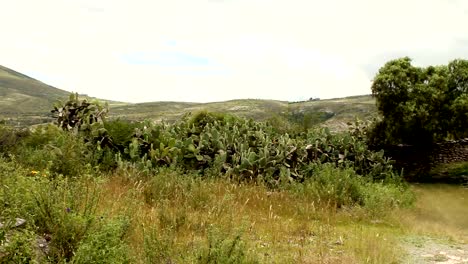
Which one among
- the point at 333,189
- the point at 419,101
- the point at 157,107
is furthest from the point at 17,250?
the point at 157,107

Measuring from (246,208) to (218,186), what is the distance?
108 centimetres

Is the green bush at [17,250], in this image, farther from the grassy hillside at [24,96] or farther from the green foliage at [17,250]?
the grassy hillside at [24,96]

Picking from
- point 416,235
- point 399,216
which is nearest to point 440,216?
point 399,216

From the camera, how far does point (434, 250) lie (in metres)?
7.22

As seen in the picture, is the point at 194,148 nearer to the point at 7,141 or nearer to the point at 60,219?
the point at 7,141

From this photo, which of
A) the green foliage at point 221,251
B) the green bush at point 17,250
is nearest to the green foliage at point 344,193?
the green foliage at point 221,251

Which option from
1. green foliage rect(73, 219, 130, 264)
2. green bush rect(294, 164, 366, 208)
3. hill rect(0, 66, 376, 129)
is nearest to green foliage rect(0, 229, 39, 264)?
green foliage rect(73, 219, 130, 264)

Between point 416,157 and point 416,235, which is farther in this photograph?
point 416,157

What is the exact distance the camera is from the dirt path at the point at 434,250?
21.5 ft

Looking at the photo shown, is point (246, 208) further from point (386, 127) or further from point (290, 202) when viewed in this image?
point (386, 127)

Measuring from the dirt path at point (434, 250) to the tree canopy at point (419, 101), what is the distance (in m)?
12.2

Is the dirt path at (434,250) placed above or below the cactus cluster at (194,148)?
below

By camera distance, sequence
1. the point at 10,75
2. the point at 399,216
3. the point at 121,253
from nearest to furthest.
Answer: the point at 121,253
the point at 399,216
the point at 10,75

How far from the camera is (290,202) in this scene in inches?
380
